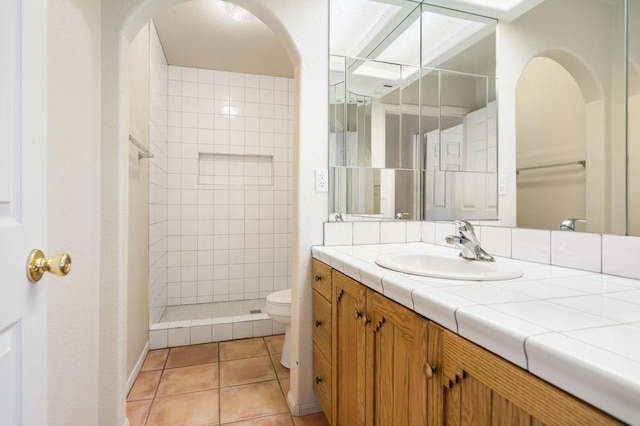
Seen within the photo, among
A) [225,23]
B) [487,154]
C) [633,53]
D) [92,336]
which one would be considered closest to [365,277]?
[487,154]

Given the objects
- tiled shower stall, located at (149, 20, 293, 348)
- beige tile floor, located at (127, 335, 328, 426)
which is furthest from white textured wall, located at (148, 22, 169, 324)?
beige tile floor, located at (127, 335, 328, 426)

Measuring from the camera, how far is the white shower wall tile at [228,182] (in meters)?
3.09

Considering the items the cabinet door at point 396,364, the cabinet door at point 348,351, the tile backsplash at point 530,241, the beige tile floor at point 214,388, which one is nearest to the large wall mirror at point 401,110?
the tile backsplash at point 530,241

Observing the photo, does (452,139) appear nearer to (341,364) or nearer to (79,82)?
(341,364)

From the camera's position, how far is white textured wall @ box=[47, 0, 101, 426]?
0.94 m

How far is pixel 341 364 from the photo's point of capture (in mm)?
1215

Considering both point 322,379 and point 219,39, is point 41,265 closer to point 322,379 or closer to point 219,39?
point 322,379

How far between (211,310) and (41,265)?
248 centimetres

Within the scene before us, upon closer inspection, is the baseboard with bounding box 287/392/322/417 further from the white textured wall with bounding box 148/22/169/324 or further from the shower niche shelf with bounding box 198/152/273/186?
the shower niche shelf with bounding box 198/152/273/186

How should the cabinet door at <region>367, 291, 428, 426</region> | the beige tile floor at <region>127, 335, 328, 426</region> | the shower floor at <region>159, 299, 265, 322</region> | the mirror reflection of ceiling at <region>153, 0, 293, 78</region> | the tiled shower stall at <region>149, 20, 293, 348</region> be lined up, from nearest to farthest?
the cabinet door at <region>367, 291, 428, 426</region>, the beige tile floor at <region>127, 335, 328, 426</region>, the mirror reflection of ceiling at <region>153, 0, 293, 78</region>, the shower floor at <region>159, 299, 265, 322</region>, the tiled shower stall at <region>149, 20, 293, 348</region>

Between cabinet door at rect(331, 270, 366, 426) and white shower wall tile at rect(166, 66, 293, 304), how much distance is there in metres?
2.17

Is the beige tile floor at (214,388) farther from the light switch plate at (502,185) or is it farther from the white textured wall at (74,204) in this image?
the light switch plate at (502,185)

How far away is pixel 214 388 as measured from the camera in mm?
1854

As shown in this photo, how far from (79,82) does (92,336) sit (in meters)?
0.97
